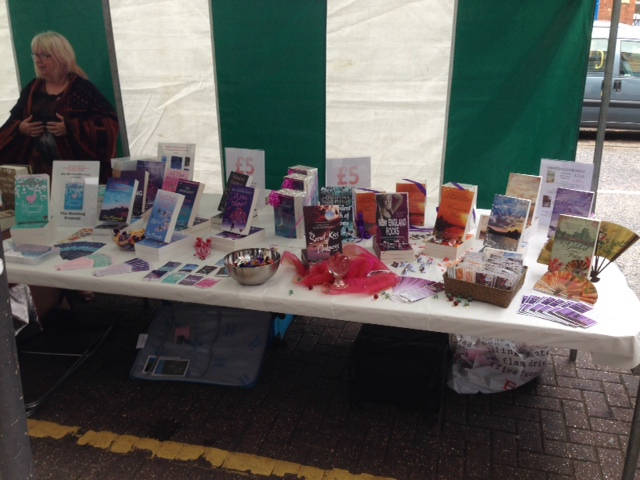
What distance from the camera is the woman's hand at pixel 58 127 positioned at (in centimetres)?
369

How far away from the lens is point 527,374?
286 centimetres

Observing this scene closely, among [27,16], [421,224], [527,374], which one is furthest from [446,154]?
[27,16]

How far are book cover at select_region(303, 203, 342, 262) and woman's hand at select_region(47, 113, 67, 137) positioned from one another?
2.23 meters

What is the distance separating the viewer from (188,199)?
9.21ft

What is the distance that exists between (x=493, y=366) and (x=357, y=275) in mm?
1081

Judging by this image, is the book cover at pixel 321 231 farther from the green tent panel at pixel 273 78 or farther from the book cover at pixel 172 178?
the green tent panel at pixel 273 78

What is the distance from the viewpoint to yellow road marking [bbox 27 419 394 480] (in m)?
2.36

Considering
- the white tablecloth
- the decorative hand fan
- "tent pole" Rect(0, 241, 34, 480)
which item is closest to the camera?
"tent pole" Rect(0, 241, 34, 480)

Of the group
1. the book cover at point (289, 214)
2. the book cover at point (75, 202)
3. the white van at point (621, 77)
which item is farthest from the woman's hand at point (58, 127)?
the white van at point (621, 77)

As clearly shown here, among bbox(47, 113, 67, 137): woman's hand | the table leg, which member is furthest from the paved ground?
bbox(47, 113, 67, 137): woman's hand

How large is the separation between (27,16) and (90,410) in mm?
2975

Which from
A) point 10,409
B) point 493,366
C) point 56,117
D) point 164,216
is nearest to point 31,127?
point 56,117

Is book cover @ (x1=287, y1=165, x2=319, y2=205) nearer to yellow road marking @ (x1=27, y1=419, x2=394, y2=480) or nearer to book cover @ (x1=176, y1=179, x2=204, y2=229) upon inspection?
book cover @ (x1=176, y1=179, x2=204, y2=229)

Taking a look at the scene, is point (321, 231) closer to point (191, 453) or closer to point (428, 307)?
point (428, 307)
